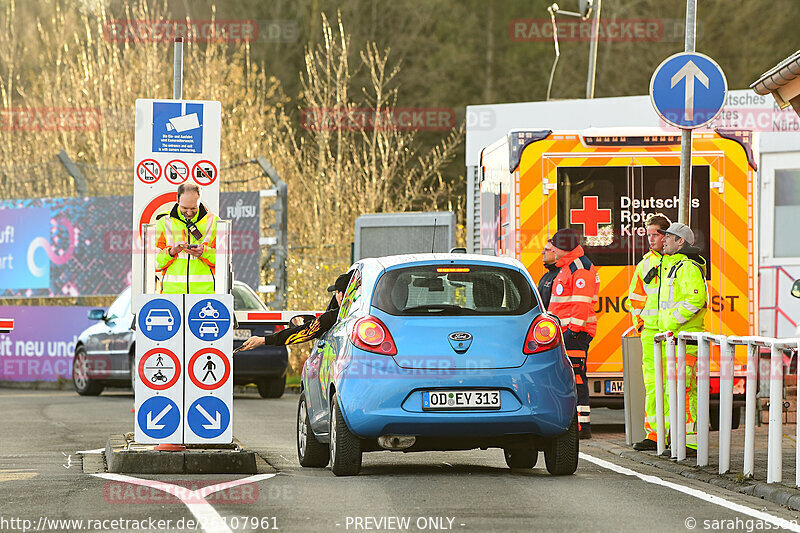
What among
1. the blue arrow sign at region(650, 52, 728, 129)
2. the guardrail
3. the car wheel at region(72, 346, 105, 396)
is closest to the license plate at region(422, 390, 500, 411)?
the guardrail

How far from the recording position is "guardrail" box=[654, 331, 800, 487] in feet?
34.5

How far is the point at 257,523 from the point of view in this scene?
28.3 ft

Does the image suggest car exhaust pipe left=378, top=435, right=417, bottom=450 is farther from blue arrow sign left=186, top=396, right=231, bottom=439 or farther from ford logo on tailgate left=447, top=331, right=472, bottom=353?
blue arrow sign left=186, top=396, right=231, bottom=439

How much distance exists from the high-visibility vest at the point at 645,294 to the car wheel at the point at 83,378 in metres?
10.7

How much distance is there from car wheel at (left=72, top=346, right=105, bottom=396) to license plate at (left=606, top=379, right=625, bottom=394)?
377 inches

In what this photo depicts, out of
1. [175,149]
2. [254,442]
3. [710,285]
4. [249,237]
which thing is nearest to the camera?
[175,149]

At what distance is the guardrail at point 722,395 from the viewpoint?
1051cm

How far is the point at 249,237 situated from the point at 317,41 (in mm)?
23923

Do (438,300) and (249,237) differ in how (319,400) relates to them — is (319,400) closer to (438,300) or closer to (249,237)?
(438,300)

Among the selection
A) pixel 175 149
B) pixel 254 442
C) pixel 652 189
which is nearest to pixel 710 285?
pixel 652 189

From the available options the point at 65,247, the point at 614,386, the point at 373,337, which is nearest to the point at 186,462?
the point at 373,337

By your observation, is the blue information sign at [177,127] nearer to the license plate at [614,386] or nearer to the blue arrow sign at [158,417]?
the blue arrow sign at [158,417]

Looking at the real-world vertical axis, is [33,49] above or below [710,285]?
above

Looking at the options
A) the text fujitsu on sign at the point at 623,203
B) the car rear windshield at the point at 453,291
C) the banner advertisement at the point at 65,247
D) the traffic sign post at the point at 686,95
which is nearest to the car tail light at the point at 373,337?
the car rear windshield at the point at 453,291
